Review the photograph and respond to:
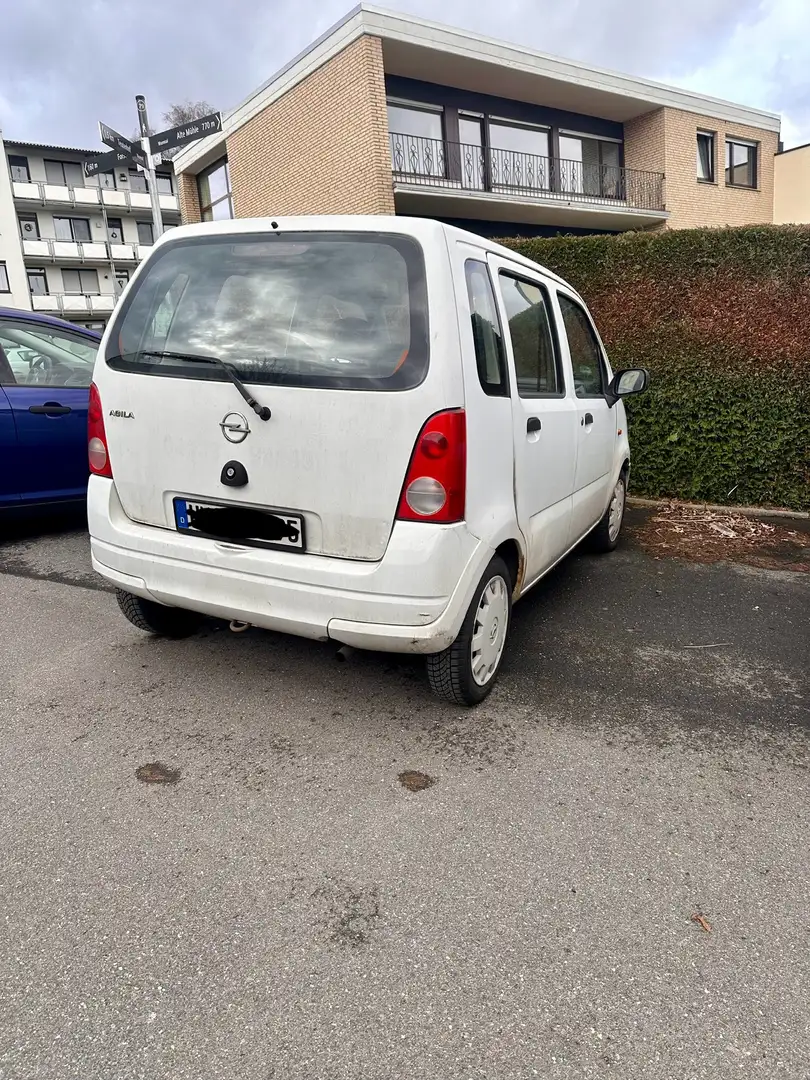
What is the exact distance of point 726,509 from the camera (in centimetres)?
671

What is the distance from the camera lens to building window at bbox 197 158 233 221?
19875 mm

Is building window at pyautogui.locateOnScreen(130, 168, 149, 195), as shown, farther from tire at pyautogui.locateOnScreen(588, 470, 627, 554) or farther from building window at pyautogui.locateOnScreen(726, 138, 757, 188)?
tire at pyautogui.locateOnScreen(588, 470, 627, 554)

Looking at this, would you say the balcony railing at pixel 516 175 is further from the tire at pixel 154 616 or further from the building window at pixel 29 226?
the building window at pixel 29 226

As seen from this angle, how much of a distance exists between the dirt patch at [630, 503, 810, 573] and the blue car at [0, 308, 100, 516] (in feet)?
14.5

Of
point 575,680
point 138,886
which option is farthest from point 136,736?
point 575,680

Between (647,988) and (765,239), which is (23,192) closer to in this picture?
(765,239)

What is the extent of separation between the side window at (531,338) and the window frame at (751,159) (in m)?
21.9

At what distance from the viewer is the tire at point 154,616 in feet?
11.4

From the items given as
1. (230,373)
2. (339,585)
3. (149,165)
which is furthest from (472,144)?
(339,585)

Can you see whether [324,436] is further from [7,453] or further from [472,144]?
[472,144]

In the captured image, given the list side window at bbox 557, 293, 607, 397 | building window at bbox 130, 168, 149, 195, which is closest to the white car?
side window at bbox 557, 293, 607, 397

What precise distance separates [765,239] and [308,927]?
6.76m

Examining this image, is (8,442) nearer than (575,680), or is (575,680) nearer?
(575,680)

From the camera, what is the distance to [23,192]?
39.6m
